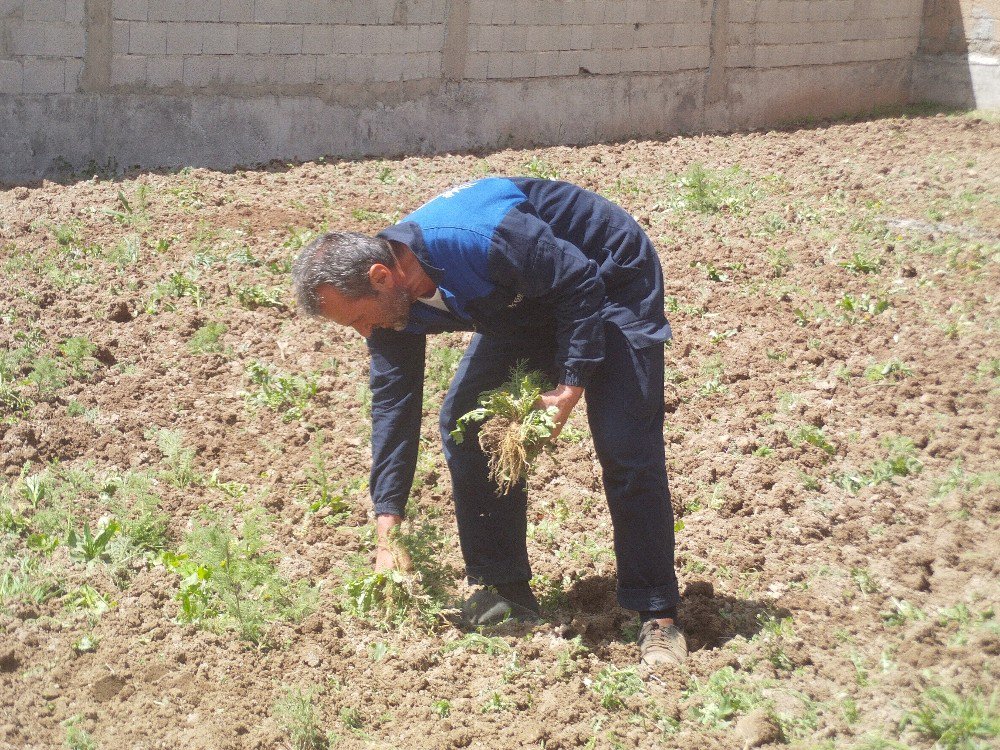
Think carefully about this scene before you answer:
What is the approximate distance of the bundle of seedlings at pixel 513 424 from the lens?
3.27 metres

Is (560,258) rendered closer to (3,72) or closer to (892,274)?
(892,274)

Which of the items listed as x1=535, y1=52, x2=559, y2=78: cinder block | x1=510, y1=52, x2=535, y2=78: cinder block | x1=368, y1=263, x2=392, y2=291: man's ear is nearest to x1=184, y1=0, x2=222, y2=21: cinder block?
x1=510, y1=52, x2=535, y2=78: cinder block

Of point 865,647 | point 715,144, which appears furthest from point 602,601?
point 715,144

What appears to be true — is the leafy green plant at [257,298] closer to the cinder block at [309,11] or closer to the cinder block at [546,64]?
the cinder block at [309,11]

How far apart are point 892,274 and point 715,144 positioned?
4348mm

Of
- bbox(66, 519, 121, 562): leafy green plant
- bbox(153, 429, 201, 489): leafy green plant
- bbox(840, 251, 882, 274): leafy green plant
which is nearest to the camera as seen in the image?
bbox(66, 519, 121, 562): leafy green plant

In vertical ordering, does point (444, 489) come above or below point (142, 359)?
below

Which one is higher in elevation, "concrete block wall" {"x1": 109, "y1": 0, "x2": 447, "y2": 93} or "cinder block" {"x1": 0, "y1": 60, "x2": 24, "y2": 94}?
"concrete block wall" {"x1": 109, "y1": 0, "x2": 447, "y2": 93}

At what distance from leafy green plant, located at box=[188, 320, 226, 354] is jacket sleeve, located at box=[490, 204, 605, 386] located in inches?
120

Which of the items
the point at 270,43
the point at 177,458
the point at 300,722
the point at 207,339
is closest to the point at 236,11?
the point at 270,43

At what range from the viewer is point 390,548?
363 cm

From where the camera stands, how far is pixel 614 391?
342 cm

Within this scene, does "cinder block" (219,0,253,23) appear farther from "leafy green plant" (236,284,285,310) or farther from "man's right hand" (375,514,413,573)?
"man's right hand" (375,514,413,573)

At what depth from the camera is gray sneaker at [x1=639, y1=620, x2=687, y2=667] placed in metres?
3.59
